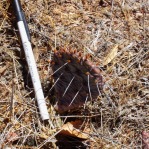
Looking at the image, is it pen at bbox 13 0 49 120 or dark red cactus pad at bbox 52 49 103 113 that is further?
pen at bbox 13 0 49 120

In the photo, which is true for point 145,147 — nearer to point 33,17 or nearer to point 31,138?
point 31,138

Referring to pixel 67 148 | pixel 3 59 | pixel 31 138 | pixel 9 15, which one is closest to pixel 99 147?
pixel 67 148

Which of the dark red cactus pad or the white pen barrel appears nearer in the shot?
the dark red cactus pad

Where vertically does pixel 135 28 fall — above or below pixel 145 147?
above

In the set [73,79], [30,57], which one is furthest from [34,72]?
[73,79]

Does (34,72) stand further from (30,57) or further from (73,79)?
(73,79)

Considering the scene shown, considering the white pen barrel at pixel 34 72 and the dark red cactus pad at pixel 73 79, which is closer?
the dark red cactus pad at pixel 73 79
